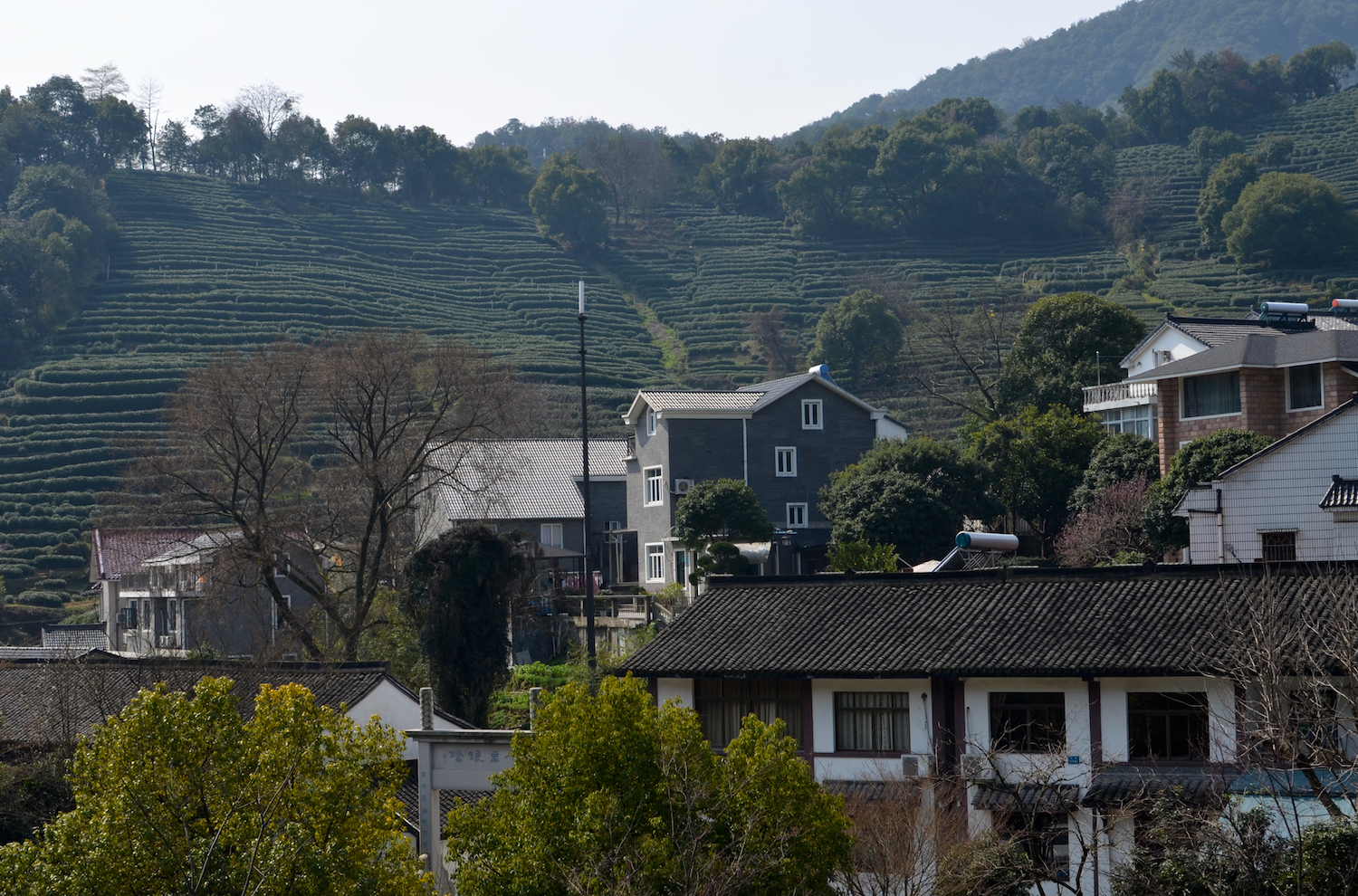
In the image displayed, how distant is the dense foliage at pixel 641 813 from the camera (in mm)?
14930

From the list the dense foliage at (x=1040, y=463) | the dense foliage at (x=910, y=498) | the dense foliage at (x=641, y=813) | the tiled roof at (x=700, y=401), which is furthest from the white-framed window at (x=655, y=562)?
the dense foliage at (x=641, y=813)

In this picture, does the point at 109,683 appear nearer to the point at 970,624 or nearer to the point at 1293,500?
the point at 970,624

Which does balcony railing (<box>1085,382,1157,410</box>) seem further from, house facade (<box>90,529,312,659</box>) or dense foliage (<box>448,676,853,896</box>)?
dense foliage (<box>448,676,853,896</box>)

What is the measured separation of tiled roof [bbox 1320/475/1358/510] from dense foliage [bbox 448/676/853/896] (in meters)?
17.4

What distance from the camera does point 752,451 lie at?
5147 cm

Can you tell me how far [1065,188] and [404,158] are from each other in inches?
2447

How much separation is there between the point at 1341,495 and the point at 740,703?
1377 cm

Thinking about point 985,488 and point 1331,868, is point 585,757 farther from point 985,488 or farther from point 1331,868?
point 985,488

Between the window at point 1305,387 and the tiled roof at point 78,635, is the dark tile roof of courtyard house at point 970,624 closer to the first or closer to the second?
the window at point 1305,387

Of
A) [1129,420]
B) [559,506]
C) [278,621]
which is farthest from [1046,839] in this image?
[559,506]

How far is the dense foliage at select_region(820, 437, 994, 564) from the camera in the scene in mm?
42531

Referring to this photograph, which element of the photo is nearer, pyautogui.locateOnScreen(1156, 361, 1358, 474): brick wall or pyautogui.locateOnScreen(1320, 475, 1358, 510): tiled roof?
pyautogui.locateOnScreen(1320, 475, 1358, 510): tiled roof

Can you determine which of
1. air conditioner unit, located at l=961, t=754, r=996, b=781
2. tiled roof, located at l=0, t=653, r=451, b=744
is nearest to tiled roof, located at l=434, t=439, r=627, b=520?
tiled roof, located at l=0, t=653, r=451, b=744

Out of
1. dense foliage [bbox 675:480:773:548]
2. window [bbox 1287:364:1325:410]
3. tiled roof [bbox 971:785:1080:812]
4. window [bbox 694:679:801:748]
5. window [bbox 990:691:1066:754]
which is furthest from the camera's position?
dense foliage [bbox 675:480:773:548]
